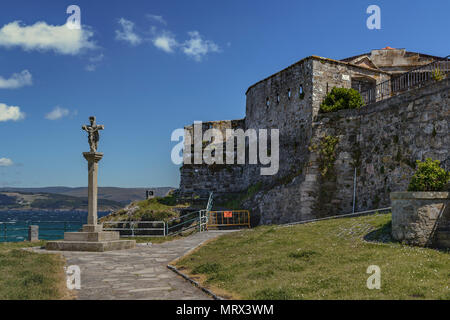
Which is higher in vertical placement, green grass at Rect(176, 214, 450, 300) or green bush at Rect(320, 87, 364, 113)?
green bush at Rect(320, 87, 364, 113)

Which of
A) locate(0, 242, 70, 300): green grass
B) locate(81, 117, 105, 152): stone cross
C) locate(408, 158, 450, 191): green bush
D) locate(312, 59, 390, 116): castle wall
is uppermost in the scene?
locate(312, 59, 390, 116): castle wall

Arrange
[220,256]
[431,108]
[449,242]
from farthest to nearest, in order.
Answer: [431,108]
[220,256]
[449,242]

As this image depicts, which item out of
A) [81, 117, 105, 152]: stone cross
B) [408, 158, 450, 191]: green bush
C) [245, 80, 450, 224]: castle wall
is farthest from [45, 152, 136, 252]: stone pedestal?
[408, 158, 450, 191]: green bush

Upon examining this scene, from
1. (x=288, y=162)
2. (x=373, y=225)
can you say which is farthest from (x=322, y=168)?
(x=373, y=225)

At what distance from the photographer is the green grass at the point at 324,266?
6191mm

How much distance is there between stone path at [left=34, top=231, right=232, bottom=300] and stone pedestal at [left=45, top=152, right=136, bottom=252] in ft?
1.64

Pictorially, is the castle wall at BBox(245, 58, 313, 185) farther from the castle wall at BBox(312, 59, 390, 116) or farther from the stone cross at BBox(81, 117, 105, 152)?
the stone cross at BBox(81, 117, 105, 152)

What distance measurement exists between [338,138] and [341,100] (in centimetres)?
214

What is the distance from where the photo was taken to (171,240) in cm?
1714

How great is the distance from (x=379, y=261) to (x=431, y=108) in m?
8.96

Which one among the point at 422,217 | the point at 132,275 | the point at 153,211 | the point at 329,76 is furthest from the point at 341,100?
the point at 132,275

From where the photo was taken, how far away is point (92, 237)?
1415 cm

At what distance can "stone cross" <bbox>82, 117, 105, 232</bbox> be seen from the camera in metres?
14.5
